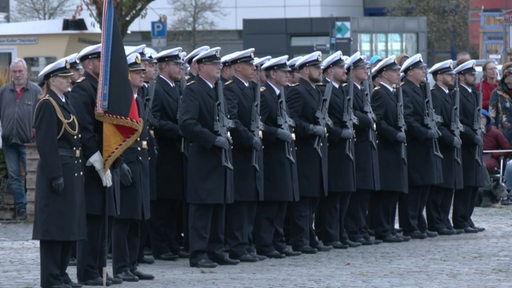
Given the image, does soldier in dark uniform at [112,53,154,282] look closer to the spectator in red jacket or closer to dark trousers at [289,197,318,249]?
dark trousers at [289,197,318,249]

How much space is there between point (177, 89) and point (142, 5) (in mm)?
17504

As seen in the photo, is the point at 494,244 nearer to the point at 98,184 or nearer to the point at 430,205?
the point at 430,205

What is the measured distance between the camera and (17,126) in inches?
742

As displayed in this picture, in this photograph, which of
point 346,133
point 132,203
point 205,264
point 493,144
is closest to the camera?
point 132,203

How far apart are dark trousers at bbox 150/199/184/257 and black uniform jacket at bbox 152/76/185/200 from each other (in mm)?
165

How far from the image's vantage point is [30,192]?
61.6 feet

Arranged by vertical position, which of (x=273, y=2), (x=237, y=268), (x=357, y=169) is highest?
(x=273, y=2)

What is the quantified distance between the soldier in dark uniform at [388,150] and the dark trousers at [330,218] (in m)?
0.78

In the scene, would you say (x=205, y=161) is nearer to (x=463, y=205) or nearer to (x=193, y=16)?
(x=463, y=205)

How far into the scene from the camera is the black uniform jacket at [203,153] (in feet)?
44.2

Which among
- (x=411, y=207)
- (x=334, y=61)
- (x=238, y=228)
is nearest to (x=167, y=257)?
(x=238, y=228)

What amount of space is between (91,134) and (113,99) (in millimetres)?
343

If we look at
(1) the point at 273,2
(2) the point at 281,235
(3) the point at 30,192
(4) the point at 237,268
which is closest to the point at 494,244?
(2) the point at 281,235

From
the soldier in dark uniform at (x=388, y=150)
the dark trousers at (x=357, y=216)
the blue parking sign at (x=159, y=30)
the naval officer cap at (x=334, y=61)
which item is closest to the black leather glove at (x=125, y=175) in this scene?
the naval officer cap at (x=334, y=61)
